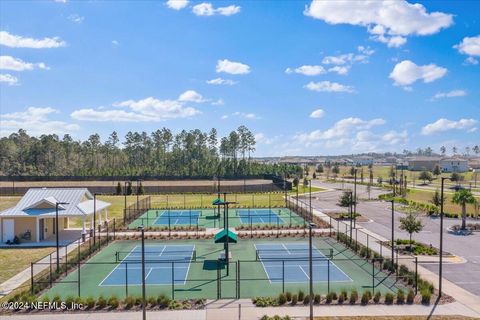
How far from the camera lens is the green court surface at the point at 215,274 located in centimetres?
2081

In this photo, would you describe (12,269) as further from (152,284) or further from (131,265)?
(152,284)

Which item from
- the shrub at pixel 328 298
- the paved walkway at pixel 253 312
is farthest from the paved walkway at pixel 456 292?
the shrub at pixel 328 298

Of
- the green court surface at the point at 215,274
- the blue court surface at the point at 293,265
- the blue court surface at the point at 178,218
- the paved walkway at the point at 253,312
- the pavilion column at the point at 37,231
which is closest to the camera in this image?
the paved walkway at the point at 253,312

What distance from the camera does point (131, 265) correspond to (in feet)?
85.7

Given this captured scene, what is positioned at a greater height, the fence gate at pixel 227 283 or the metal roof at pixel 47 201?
the metal roof at pixel 47 201

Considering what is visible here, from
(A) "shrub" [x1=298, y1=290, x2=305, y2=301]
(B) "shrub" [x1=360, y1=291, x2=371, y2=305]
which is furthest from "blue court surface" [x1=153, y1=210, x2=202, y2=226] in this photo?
(B) "shrub" [x1=360, y1=291, x2=371, y2=305]

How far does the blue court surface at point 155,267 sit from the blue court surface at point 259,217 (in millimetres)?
12276

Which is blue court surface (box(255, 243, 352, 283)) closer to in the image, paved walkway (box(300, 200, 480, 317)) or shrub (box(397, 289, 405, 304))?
shrub (box(397, 289, 405, 304))

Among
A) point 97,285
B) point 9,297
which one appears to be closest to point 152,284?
point 97,285

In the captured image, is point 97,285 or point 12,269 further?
point 12,269

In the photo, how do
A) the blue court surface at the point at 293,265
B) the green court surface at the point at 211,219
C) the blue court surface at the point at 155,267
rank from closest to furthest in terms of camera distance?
the blue court surface at the point at 155,267, the blue court surface at the point at 293,265, the green court surface at the point at 211,219

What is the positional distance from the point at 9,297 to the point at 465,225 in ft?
124

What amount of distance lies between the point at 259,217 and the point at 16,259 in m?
26.2

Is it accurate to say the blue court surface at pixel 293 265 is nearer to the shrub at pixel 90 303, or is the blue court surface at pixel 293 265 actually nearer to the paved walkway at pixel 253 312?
the paved walkway at pixel 253 312
